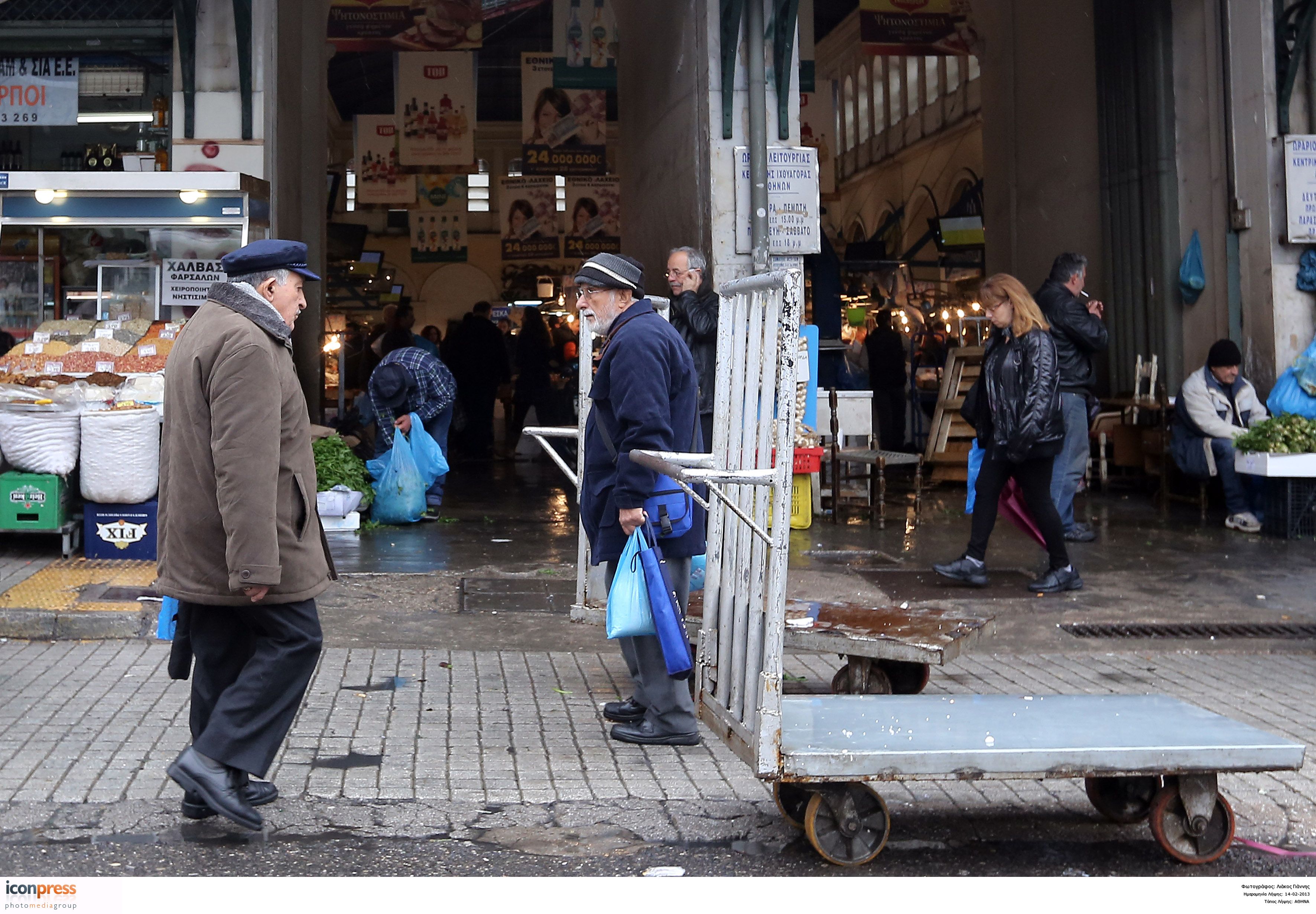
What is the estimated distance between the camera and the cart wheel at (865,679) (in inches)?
219

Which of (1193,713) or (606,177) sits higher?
(606,177)

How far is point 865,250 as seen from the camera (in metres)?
21.0

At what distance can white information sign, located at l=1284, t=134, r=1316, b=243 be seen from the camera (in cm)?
1142

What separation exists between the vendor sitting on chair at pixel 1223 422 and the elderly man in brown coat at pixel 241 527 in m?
8.60

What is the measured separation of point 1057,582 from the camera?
8086mm

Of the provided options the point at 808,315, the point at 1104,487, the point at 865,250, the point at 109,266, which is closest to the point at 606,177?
the point at 865,250

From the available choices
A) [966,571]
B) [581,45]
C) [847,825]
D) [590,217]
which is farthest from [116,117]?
[590,217]

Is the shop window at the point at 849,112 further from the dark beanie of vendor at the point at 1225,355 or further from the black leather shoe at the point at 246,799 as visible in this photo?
the black leather shoe at the point at 246,799

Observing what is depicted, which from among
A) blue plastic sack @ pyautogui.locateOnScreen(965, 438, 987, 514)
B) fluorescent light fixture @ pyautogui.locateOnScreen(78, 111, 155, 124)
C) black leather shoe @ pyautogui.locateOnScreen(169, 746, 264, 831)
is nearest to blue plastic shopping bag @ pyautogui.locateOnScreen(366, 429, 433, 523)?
fluorescent light fixture @ pyautogui.locateOnScreen(78, 111, 155, 124)

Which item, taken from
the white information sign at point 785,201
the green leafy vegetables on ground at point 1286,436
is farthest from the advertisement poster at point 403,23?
the green leafy vegetables on ground at point 1286,436

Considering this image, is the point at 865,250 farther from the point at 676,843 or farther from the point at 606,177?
the point at 676,843

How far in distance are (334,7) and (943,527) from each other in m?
11.7

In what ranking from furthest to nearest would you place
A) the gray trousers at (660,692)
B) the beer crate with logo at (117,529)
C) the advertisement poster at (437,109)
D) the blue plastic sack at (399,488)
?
the advertisement poster at (437,109) → the blue plastic sack at (399,488) → the beer crate with logo at (117,529) → the gray trousers at (660,692)

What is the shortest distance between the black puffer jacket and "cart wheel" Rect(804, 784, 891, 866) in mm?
4082
